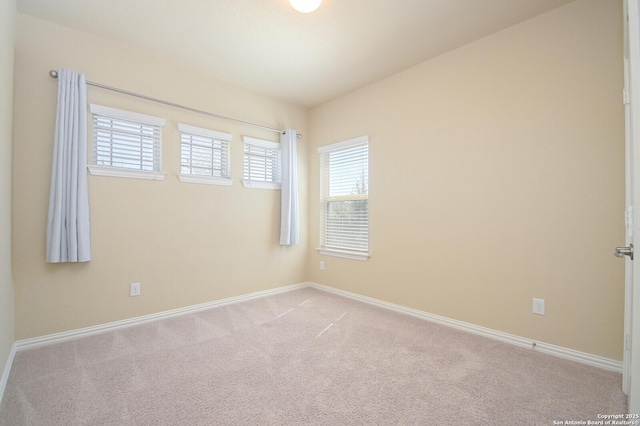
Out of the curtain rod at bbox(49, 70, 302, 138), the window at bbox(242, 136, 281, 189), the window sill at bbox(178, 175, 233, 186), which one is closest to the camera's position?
the curtain rod at bbox(49, 70, 302, 138)

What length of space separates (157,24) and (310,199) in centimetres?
273

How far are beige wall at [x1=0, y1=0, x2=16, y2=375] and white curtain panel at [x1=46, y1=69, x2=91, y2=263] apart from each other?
10.9 inches

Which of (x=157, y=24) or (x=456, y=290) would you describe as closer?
(x=157, y=24)

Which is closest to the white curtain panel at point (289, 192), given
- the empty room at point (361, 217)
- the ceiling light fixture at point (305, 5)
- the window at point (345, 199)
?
the window at point (345, 199)

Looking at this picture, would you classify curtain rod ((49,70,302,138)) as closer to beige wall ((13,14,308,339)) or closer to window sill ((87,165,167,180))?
beige wall ((13,14,308,339))

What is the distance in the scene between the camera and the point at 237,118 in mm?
3641

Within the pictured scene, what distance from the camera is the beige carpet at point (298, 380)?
155 centimetres

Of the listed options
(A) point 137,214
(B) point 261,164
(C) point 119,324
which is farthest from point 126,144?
(C) point 119,324

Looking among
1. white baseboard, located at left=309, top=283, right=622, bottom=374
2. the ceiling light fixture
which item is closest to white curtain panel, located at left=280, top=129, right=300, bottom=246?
white baseboard, located at left=309, top=283, right=622, bottom=374

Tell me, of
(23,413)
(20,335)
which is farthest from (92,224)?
(23,413)

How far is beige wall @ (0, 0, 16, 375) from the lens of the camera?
181cm

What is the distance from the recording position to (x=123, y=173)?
2.78 meters

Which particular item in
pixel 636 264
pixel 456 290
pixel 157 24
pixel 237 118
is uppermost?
pixel 157 24

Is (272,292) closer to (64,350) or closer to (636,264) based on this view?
(64,350)
